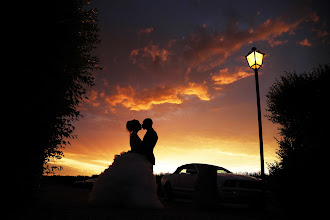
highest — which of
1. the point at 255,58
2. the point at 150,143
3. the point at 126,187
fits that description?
the point at 255,58

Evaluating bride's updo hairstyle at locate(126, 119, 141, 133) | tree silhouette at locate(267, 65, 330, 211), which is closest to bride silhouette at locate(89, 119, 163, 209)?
bride's updo hairstyle at locate(126, 119, 141, 133)

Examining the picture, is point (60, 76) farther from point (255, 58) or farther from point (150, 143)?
point (255, 58)

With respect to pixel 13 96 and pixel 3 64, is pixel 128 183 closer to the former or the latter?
pixel 13 96

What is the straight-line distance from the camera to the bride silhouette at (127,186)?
249 inches

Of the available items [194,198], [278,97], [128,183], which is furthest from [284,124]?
[128,183]

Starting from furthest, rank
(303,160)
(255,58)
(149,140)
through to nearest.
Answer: (255,58), (149,140), (303,160)

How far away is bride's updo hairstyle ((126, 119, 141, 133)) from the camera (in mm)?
7044

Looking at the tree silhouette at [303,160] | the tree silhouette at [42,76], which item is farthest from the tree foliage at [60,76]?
the tree silhouette at [303,160]

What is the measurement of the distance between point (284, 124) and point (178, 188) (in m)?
16.1

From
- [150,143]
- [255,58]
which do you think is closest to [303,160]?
[150,143]

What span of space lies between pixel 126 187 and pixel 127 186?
0.10 ft

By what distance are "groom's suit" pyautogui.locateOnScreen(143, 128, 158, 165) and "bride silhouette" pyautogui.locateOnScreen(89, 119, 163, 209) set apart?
0.88ft

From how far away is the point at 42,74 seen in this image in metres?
8.03

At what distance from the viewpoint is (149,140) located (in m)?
7.01
